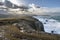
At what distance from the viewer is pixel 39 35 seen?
5250 millimetres

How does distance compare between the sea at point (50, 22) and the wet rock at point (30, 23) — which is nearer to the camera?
the wet rock at point (30, 23)

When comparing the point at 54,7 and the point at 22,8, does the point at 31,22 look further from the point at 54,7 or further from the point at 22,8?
the point at 54,7

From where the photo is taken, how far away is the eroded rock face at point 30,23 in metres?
5.94

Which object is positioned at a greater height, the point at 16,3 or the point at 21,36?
the point at 16,3

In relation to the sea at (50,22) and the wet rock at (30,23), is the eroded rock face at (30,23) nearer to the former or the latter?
the wet rock at (30,23)

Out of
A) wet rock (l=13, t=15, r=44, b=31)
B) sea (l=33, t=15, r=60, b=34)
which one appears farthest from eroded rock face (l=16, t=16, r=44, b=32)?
sea (l=33, t=15, r=60, b=34)

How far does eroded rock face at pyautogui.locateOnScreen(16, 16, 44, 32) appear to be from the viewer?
5941mm

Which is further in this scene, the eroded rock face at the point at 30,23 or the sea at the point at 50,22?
the sea at the point at 50,22

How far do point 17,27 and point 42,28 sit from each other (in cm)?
126

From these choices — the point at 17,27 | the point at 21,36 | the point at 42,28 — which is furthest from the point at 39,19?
the point at 21,36

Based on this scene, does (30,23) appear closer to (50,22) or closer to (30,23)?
(30,23)

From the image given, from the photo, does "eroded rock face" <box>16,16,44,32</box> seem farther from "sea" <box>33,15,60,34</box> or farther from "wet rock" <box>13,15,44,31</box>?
"sea" <box>33,15,60,34</box>

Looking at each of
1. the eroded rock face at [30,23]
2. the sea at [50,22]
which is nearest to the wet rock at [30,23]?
the eroded rock face at [30,23]

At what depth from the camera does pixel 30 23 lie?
20.2 ft
